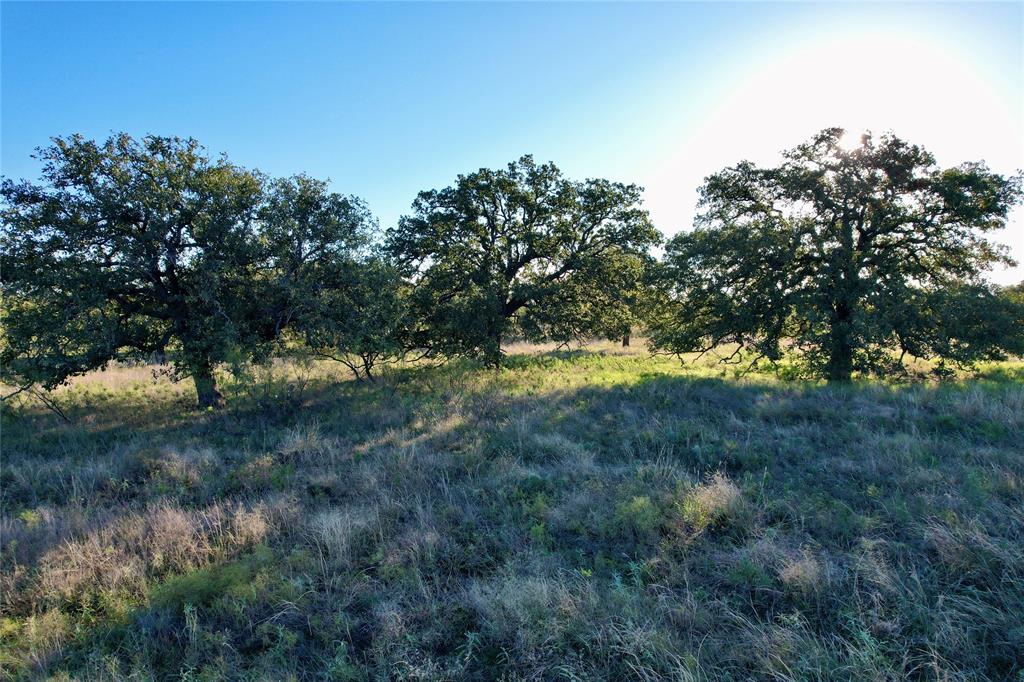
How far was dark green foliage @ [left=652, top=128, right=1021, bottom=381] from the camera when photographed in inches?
549

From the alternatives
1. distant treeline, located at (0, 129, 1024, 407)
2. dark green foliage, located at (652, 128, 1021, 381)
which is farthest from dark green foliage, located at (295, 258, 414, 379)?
dark green foliage, located at (652, 128, 1021, 381)

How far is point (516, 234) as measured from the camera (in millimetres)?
18062

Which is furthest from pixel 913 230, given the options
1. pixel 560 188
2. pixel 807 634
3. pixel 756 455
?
pixel 807 634

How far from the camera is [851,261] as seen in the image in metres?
14.5

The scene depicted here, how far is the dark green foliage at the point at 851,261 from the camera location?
14.0 meters

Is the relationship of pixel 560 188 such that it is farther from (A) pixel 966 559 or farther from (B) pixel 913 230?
(A) pixel 966 559

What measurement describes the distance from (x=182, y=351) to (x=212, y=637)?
1060cm

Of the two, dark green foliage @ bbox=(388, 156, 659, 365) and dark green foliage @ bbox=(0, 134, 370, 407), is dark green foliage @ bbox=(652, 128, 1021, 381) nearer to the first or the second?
dark green foliage @ bbox=(388, 156, 659, 365)

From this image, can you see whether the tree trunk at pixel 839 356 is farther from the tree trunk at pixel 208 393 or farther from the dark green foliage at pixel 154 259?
the tree trunk at pixel 208 393

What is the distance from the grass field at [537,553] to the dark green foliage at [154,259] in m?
3.07

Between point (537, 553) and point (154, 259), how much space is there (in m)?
13.0

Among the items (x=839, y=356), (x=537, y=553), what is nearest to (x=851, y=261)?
(x=839, y=356)

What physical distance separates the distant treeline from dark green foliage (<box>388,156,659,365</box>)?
89 millimetres

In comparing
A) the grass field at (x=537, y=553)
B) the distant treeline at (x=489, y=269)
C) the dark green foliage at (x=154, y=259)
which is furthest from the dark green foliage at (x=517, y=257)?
the grass field at (x=537, y=553)
